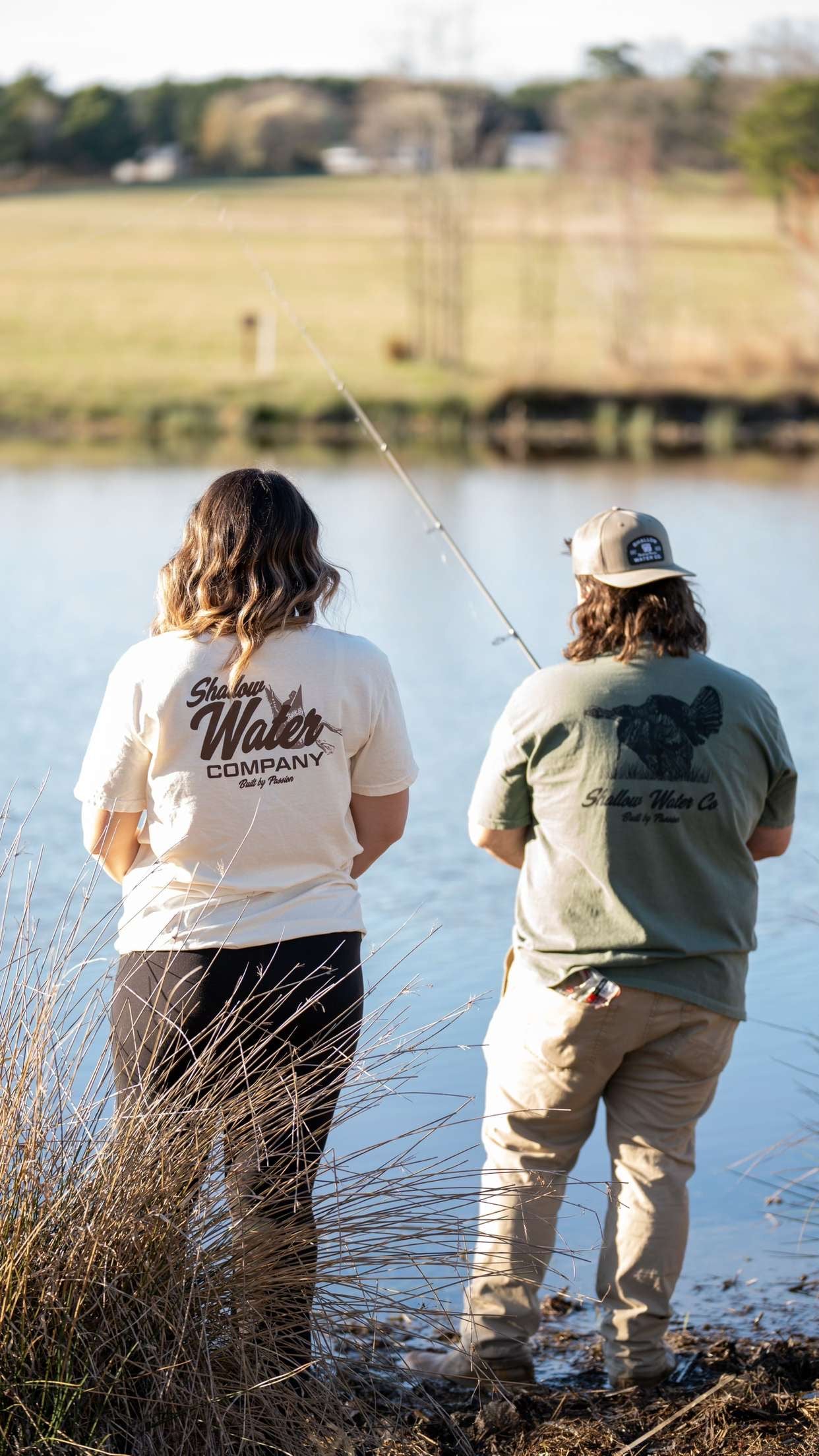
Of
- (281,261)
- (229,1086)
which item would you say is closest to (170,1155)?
(229,1086)

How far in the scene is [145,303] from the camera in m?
41.2

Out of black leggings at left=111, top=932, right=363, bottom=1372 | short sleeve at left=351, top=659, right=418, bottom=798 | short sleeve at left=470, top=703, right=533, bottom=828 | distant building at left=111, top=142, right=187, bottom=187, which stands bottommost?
black leggings at left=111, top=932, right=363, bottom=1372

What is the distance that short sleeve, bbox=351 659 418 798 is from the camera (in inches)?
102

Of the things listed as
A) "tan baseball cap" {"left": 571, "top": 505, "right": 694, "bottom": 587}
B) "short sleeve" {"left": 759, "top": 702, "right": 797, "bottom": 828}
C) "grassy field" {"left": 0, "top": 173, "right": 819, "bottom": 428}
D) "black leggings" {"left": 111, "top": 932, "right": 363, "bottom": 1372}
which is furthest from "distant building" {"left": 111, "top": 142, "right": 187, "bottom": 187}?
"black leggings" {"left": 111, "top": 932, "right": 363, "bottom": 1372}

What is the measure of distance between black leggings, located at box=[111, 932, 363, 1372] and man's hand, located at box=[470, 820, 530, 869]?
42 cm

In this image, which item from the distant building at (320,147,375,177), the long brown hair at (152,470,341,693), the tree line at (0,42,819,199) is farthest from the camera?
the distant building at (320,147,375,177)

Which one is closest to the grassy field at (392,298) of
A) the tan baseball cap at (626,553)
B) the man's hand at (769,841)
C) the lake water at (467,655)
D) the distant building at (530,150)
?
the lake water at (467,655)

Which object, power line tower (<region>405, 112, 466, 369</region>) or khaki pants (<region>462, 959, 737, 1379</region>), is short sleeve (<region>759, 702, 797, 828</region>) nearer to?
khaki pants (<region>462, 959, 737, 1379</region>)

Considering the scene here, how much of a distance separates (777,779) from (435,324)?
34551 millimetres

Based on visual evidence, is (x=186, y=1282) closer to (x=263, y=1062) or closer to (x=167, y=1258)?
(x=167, y=1258)

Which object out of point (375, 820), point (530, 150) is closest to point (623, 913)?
point (375, 820)

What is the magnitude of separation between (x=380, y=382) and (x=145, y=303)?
1226 cm

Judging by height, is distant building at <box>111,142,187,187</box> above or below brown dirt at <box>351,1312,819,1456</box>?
above

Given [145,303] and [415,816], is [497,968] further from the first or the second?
[145,303]
